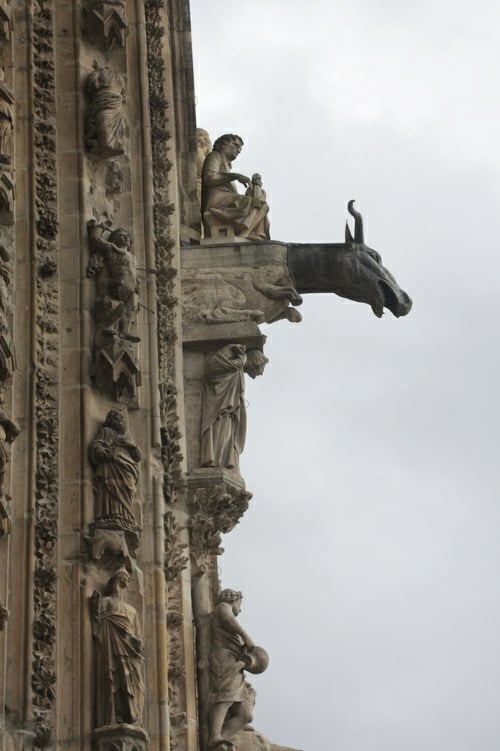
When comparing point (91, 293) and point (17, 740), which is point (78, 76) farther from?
point (17, 740)

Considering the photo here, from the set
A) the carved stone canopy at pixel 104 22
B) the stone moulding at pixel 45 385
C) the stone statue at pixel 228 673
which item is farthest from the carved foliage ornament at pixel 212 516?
the carved stone canopy at pixel 104 22

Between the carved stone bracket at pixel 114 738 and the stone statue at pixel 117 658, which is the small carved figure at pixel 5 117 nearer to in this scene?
the stone statue at pixel 117 658

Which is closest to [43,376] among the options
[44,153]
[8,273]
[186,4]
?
[8,273]

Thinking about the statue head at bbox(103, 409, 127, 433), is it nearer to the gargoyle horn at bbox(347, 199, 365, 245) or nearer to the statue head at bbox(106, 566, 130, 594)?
the statue head at bbox(106, 566, 130, 594)

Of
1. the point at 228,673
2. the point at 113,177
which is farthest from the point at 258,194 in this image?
the point at 228,673

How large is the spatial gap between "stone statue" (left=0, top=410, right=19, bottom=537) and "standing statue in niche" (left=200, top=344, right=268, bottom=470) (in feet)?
10.7

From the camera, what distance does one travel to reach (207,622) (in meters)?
21.4

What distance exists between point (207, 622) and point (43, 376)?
9.39 ft

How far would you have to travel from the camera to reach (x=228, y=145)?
24.9 metres

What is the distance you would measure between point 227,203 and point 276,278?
1.35m

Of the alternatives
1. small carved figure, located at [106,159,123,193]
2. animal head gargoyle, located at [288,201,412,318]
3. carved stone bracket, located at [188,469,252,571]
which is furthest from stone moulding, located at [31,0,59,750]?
animal head gargoyle, located at [288,201,412,318]

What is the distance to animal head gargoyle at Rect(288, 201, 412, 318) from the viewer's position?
77.2 ft

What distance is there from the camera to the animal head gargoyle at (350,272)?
77.2 ft

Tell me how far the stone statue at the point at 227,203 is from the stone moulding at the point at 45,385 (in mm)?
3073
